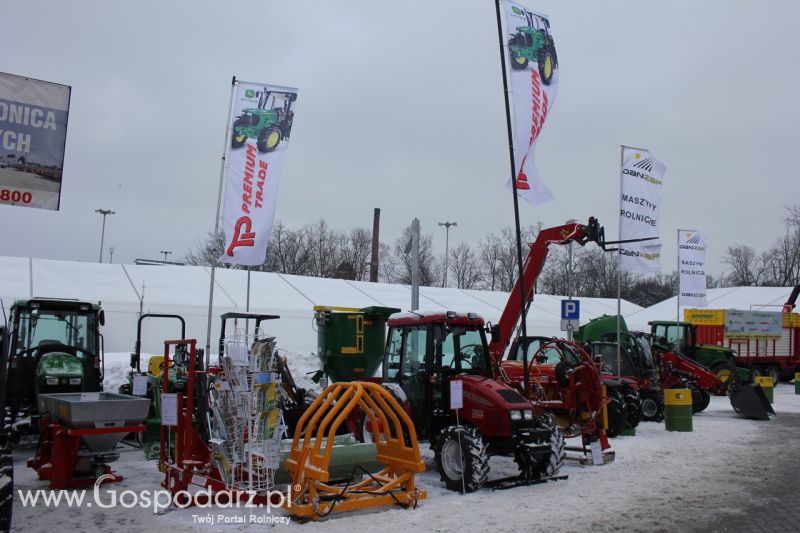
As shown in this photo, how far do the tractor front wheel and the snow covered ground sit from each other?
5.94 meters

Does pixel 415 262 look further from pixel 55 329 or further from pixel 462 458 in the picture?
pixel 55 329

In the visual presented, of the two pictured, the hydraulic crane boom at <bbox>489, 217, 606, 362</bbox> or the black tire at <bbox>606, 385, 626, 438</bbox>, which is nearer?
the black tire at <bbox>606, 385, 626, 438</bbox>

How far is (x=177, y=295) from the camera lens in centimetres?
2053

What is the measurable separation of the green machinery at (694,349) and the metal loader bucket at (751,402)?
15.8ft

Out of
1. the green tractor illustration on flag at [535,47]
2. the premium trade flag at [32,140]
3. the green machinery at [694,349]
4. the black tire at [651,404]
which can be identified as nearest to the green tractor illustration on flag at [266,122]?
the green tractor illustration on flag at [535,47]

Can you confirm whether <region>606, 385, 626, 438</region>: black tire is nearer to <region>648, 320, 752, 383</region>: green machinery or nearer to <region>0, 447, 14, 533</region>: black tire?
<region>0, 447, 14, 533</region>: black tire

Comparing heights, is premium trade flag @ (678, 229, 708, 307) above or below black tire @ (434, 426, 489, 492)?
above

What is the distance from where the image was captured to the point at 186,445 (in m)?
7.28

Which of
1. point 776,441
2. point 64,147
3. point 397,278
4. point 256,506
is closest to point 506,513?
point 256,506

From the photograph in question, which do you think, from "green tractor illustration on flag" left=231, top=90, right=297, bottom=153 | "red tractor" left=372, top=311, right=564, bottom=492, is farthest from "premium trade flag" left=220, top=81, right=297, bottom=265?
"red tractor" left=372, top=311, right=564, bottom=492

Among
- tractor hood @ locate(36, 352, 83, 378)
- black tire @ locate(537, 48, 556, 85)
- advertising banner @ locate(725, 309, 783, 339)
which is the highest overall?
black tire @ locate(537, 48, 556, 85)

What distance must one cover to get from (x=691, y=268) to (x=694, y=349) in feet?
9.70

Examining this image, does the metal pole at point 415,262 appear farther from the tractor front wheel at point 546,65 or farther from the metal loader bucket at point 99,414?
the metal loader bucket at point 99,414

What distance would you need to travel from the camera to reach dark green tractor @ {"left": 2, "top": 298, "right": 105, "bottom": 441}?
10.0 m
